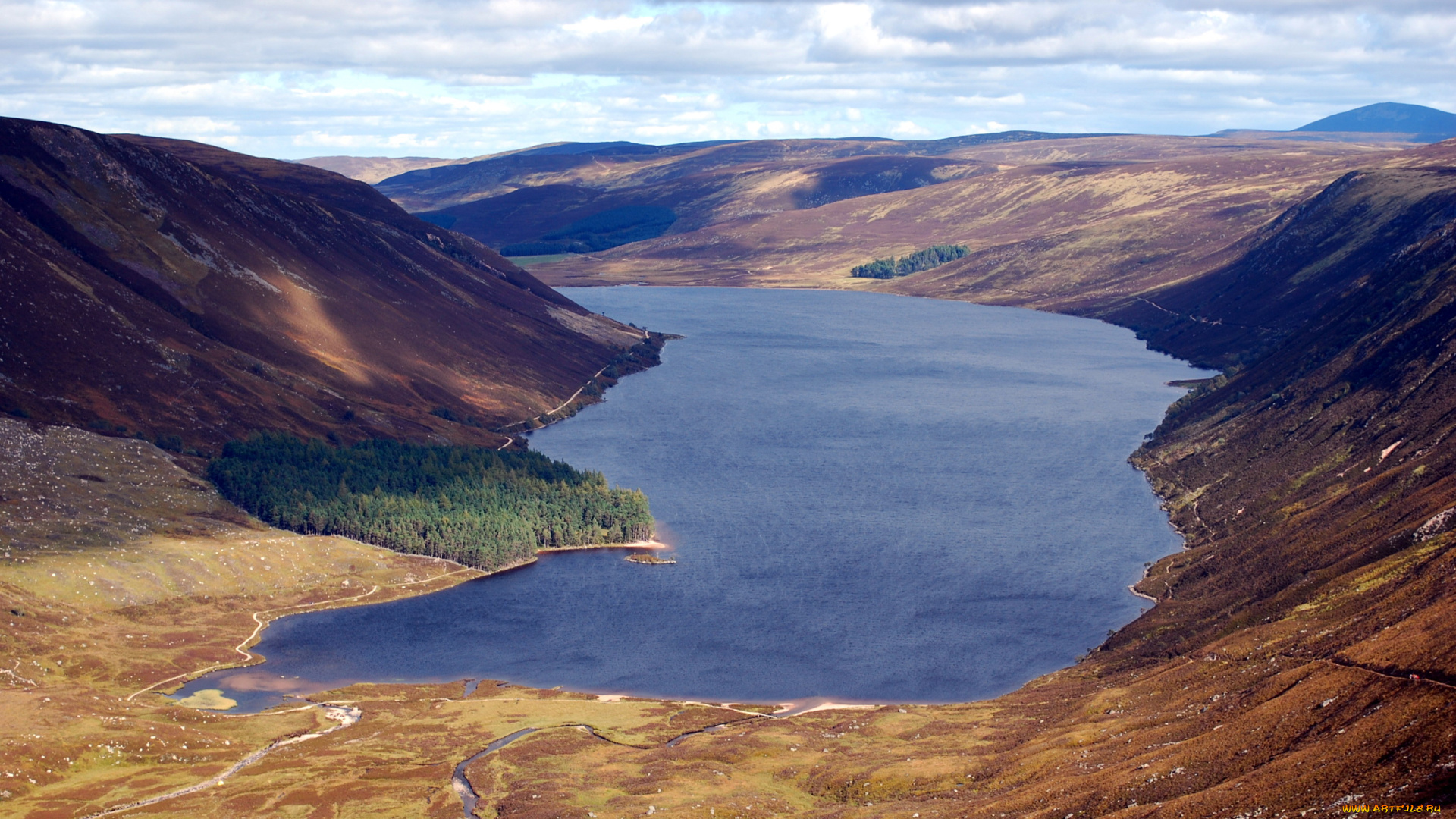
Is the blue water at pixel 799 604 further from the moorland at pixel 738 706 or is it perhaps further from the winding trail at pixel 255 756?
the winding trail at pixel 255 756

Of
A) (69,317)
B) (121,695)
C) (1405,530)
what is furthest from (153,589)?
(1405,530)

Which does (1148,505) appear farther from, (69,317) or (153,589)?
(69,317)

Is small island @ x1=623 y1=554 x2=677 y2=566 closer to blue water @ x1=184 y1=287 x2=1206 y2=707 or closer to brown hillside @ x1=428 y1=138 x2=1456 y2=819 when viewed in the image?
blue water @ x1=184 y1=287 x2=1206 y2=707

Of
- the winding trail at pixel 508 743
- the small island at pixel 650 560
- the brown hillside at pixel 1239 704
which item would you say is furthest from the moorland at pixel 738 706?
the small island at pixel 650 560

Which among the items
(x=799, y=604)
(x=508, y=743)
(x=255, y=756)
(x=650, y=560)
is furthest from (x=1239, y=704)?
(x=650, y=560)

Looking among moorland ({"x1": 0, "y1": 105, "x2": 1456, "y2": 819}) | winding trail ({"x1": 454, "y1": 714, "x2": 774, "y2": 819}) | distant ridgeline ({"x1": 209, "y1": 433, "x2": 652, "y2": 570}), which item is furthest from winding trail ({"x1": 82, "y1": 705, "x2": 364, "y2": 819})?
distant ridgeline ({"x1": 209, "y1": 433, "x2": 652, "y2": 570})

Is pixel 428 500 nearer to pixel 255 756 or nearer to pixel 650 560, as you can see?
pixel 650 560
